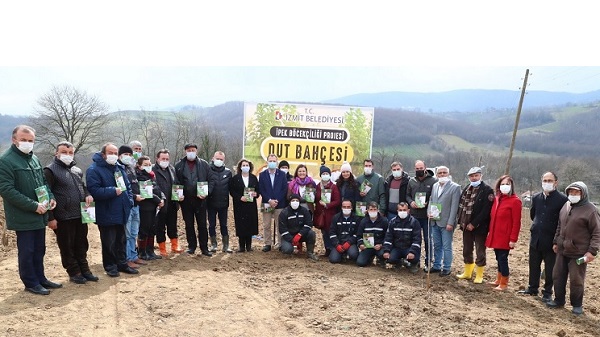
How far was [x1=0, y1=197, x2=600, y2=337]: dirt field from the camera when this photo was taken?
520cm

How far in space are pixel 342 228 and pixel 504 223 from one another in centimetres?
289

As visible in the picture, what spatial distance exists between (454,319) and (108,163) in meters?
5.25

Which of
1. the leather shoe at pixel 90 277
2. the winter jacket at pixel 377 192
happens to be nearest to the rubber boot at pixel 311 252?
the winter jacket at pixel 377 192

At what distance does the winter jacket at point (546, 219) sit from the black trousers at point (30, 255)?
694 cm

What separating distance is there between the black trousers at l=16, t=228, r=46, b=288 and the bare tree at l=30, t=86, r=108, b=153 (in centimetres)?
4188

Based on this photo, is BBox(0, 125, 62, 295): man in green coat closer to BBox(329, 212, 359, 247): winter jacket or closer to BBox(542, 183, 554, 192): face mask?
BBox(329, 212, 359, 247): winter jacket

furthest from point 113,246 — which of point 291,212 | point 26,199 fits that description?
point 291,212

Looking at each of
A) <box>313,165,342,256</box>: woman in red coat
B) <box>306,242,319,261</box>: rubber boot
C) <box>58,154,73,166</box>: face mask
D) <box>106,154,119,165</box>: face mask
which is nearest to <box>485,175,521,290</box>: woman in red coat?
<box>313,165,342,256</box>: woman in red coat

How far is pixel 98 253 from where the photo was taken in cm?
893

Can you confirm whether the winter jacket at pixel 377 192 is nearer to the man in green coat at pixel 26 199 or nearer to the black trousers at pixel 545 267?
the black trousers at pixel 545 267

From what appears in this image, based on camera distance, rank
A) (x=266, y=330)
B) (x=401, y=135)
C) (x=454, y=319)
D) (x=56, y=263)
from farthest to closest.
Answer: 1. (x=401, y=135)
2. (x=56, y=263)
3. (x=454, y=319)
4. (x=266, y=330)

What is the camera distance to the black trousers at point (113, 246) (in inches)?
266

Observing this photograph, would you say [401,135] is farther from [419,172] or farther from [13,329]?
[13,329]

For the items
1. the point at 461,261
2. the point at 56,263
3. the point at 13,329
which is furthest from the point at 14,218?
the point at 461,261
